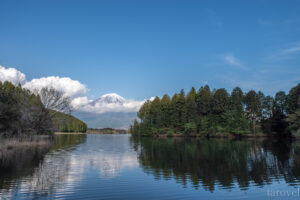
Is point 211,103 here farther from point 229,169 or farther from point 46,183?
point 46,183

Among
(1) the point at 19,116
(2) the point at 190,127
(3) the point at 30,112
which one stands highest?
(3) the point at 30,112

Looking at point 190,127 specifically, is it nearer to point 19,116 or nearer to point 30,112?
point 30,112

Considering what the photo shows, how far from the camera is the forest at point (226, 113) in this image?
85.0 m

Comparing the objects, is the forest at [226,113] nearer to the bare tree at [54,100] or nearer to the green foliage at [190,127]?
the green foliage at [190,127]

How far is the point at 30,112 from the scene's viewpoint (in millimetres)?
45531

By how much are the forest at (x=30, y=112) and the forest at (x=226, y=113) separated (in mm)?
51011

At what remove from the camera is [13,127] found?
36844 millimetres

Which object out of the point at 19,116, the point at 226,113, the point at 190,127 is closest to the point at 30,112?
the point at 19,116

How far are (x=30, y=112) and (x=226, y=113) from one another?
220 feet

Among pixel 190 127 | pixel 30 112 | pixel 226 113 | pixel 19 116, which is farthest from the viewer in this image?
pixel 190 127

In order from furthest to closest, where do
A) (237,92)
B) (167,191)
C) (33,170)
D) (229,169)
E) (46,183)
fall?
1. (237,92)
2. (229,169)
3. (33,170)
4. (46,183)
5. (167,191)

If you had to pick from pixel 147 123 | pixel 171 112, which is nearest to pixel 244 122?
pixel 171 112

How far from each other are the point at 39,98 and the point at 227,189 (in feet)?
175

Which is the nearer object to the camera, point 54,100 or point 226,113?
point 54,100
